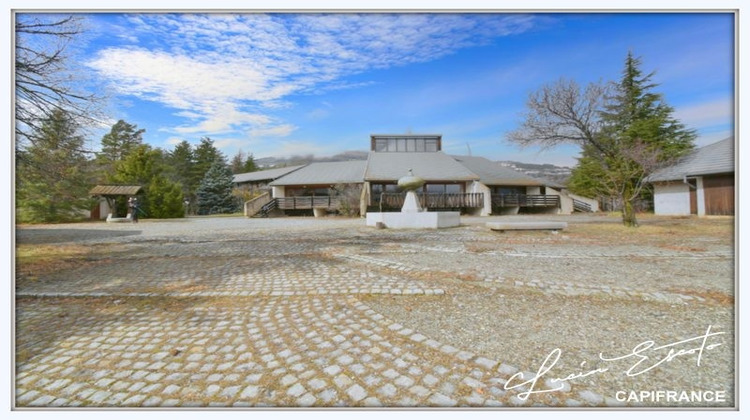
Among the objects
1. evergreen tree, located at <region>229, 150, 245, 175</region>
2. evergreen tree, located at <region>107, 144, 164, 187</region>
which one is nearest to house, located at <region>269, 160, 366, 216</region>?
evergreen tree, located at <region>229, 150, 245, 175</region>

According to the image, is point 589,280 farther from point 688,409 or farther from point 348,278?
point 348,278

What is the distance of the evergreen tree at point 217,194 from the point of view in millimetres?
10953

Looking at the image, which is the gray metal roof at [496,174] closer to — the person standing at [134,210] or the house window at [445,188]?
the house window at [445,188]

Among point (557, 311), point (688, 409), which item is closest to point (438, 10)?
point (557, 311)

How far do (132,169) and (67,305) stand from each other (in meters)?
4.87

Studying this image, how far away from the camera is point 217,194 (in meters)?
14.9

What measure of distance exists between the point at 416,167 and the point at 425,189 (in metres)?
2.20

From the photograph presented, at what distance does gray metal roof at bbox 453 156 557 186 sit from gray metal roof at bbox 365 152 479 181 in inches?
54.6

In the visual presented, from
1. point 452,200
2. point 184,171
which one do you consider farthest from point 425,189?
point 184,171

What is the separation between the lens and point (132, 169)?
20.6 feet

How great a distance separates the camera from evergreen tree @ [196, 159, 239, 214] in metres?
11.0

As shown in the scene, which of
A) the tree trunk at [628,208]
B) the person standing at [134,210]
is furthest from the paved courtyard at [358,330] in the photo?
the person standing at [134,210]

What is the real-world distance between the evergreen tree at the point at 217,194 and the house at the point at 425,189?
182 centimetres

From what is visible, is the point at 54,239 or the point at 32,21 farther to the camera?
the point at 54,239
